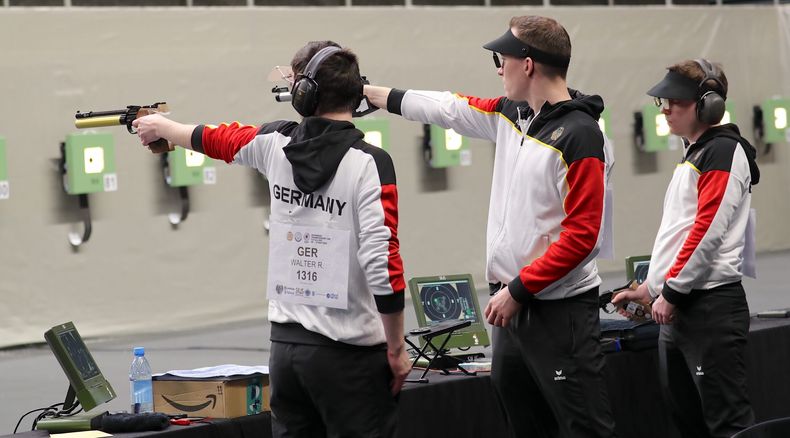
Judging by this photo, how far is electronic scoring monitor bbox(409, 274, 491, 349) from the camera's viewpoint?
176 inches

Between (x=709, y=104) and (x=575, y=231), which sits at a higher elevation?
(x=709, y=104)

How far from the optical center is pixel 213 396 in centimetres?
355

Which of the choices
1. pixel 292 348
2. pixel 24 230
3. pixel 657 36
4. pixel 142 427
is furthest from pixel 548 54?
pixel 657 36

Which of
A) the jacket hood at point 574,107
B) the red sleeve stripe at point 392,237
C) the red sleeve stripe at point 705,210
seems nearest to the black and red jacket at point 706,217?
the red sleeve stripe at point 705,210

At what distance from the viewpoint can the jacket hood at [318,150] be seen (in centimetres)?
291

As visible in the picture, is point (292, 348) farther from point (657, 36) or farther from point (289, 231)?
point (657, 36)

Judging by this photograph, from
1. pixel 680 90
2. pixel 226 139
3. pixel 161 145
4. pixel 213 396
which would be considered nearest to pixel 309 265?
pixel 226 139

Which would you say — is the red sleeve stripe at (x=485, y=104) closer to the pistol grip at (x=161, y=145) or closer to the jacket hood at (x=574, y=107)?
the jacket hood at (x=574, y=107)

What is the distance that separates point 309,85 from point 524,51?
0.62 meters

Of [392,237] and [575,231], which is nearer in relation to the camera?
[392,237]

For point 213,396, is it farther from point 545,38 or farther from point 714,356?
point 714,356

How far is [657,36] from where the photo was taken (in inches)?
454

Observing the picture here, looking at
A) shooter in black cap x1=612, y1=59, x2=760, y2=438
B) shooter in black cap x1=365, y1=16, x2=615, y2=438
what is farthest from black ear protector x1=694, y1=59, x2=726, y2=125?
shooter in black cap x1=365, y1=16, x2=615, y2=438

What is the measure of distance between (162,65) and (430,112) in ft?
18.3
